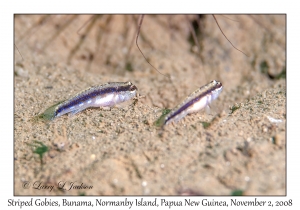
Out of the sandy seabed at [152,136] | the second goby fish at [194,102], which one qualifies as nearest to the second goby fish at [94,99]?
the sandy seabed at [152,136]

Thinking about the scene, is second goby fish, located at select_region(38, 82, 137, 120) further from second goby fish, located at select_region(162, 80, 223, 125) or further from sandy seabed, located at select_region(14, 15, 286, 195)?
second goby fish, located at select_region(162, 80, 223, 125)

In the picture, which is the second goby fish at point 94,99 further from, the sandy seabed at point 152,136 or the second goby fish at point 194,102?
the second goby fish at point 194,102

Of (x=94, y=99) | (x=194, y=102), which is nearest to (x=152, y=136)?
(x=194, y=102)
